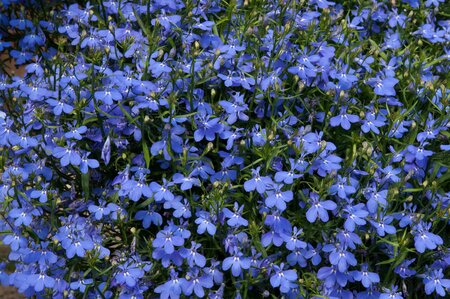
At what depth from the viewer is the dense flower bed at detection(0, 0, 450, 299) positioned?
254cm

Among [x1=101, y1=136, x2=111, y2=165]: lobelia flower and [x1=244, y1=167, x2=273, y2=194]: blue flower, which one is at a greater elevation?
[x1=101, y1=136, x2=111, y2=165]: lobelia flower

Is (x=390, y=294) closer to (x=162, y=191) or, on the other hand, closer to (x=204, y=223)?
(x=204, y=223)

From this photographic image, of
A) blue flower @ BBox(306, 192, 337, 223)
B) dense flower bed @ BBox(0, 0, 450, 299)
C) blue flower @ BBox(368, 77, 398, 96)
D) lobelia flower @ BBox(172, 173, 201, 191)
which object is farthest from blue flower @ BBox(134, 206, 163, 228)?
blue flower @ BBox(368, 77, 398, 96)

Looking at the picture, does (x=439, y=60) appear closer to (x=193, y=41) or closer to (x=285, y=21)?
(x=285, y=21)

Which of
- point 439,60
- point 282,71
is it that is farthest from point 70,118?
point 439,60

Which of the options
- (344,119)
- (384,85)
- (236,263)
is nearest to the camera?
(236,263)

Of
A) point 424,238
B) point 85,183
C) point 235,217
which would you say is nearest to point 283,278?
point 235,217

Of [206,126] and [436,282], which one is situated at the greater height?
[206,126]

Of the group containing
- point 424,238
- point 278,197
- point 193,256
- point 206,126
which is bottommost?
point 424,238

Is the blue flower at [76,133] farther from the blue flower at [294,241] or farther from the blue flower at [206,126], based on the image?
the blue flower at [294,241]

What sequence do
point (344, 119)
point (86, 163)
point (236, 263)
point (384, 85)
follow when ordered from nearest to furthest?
point (236, 263) < point (86, 163) < point (344, 119) < point (384, 85)

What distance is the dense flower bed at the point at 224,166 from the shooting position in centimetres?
254

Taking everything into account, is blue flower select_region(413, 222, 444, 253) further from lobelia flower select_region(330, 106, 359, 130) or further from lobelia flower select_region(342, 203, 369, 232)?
lobelia flower select_region(330, 106, 359, 130)

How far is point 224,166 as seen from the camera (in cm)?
262
